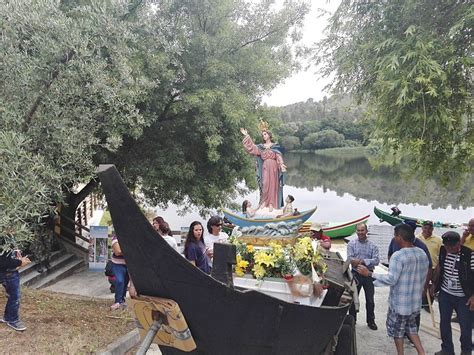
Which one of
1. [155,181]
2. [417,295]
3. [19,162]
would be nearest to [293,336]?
[417,295]

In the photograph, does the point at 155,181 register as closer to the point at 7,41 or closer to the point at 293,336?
the point at 7,41

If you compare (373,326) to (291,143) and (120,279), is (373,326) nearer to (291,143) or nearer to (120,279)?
(120,279)

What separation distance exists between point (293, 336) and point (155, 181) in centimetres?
688

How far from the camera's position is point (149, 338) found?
7.06ft

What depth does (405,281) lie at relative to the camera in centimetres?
396

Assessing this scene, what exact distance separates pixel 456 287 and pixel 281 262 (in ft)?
6.52

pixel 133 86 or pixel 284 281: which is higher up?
pixel 133 86

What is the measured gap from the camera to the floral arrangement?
13.1ft

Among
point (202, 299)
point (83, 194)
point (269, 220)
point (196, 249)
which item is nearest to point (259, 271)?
point (196, 249)

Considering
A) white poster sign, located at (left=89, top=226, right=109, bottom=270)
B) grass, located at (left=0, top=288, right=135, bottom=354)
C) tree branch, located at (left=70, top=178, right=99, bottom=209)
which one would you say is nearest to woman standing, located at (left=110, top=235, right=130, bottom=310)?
grass, located at (left=0, top=288, right=135, bottom=354)

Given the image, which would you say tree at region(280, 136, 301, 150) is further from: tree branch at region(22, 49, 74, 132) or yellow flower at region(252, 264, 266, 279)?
yellow flower at region(252, 264, 266, 279)

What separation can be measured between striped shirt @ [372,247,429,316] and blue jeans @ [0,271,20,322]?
12.7ft

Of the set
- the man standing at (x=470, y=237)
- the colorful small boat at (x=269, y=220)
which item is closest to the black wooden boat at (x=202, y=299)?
the man standing at (x=470, y=237)

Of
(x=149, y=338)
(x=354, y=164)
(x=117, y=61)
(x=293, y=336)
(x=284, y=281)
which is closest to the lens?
(x=149, y=338)
